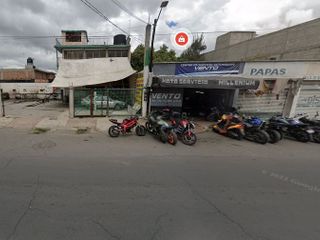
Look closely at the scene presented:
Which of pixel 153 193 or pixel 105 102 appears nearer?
pixel 153 193

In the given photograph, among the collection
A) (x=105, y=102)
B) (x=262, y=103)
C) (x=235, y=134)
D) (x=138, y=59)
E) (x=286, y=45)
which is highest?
(x=286, y=45)

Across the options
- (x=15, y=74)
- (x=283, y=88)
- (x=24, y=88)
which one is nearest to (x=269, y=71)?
(x=283, y=88)

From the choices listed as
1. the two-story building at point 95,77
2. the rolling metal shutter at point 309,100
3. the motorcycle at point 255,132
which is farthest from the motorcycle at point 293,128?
the two-story building at point 95,77

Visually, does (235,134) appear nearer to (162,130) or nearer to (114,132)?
(162,130)

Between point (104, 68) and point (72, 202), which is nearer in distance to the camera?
point (72, 202)

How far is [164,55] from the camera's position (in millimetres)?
29359

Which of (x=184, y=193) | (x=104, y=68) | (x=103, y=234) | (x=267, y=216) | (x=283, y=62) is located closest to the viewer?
(x=103, y=234)

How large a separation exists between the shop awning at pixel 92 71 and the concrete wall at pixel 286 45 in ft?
55.5

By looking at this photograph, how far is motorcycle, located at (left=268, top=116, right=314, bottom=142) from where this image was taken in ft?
27.6

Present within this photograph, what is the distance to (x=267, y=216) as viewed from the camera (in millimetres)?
3047

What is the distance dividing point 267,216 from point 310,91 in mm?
12418

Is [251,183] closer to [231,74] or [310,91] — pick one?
[231,74]

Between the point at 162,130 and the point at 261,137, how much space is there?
4102mm

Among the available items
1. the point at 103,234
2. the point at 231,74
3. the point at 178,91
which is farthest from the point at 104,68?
the point at 103,234
